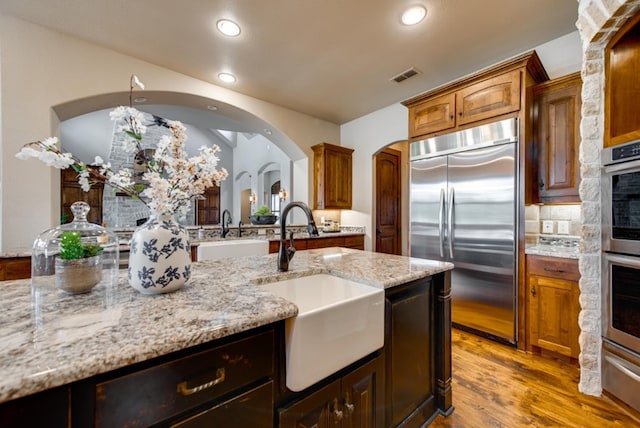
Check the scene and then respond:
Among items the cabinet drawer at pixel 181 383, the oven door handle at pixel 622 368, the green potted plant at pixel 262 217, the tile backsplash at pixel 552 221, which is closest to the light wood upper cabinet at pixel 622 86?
the tile backsplash at pixel 552 221

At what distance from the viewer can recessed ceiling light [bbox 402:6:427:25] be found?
214cm

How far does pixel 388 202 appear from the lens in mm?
Answer: 5121

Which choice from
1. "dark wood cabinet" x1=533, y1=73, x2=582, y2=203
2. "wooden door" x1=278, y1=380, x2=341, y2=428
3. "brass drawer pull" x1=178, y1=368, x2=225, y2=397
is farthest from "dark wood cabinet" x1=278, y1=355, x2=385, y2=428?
"dark wood cabinet" x1=533, y1=73, x2=582, y2=203

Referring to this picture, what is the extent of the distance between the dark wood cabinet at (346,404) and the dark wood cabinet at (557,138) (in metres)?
→ 2.34

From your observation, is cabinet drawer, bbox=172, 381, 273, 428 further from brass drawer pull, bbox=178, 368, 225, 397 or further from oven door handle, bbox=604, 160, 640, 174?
oven door handle, bbox=604, 160, 640, 174

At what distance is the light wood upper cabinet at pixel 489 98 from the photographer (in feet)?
7.91

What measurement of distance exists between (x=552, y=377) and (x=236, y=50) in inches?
156

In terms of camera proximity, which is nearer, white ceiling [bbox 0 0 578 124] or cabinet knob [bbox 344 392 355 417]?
cabinet knob [bbox 344 392 355 417]

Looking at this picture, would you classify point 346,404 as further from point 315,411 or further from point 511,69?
point 511,69

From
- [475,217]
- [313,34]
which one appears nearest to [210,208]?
[313,34]

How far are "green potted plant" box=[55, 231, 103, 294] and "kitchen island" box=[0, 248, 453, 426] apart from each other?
1.8 inches

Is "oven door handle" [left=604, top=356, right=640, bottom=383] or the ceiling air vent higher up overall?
the ceiling air vent

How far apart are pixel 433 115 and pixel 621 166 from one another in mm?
1691

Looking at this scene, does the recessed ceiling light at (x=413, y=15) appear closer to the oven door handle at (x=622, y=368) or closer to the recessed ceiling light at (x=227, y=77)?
the recessed ceiling light at (x=227, y=77)
